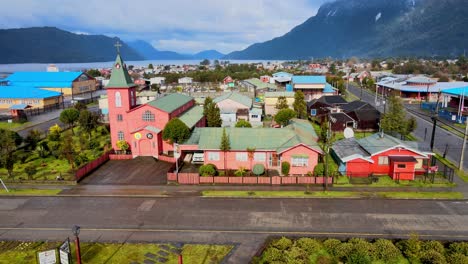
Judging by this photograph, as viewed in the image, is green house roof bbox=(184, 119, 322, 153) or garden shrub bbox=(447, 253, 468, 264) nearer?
garden shrub bbox=(447, 253, 468, 264)

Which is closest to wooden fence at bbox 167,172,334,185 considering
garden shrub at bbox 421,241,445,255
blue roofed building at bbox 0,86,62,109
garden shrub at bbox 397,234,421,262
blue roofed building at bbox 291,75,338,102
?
garden shrub at bbox 421,241,445,255

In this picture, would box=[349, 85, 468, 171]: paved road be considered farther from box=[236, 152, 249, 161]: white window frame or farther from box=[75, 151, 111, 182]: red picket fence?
box=[75, 151, 111, 182]: red picket fence

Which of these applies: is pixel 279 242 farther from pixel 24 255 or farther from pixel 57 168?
pixel 57 168

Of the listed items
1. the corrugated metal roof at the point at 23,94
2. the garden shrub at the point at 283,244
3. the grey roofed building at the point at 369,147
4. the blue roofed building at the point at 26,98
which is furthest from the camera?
the corrugated metal roof at the point at 23,94

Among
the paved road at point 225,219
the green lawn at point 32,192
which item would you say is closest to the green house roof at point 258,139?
the paved road at point 225,219

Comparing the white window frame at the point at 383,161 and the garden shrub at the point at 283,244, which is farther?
the white window frame at the point at 383,161

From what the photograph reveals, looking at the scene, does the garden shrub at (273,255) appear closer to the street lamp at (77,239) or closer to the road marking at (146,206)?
the street lamp at (77,239)
